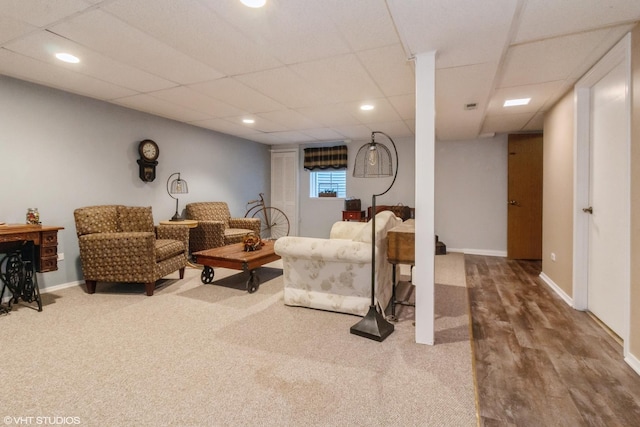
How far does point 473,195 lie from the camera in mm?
6082

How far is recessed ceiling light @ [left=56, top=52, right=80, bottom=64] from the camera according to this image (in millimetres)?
2754

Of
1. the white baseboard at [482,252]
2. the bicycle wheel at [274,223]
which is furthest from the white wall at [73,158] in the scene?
the white baseboard at [482,252]

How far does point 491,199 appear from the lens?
597cm

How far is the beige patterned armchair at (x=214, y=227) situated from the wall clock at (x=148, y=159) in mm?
811

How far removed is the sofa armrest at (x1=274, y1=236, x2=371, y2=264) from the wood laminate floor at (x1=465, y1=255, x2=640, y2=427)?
106 cm

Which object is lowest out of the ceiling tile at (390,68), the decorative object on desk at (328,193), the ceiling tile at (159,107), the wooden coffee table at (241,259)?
the wooden coffee table at (241,259)

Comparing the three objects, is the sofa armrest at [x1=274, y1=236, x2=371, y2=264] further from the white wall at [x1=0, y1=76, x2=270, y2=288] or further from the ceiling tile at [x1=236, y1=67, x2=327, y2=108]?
the white wall at [x1=0, y1=76, x2=270, y2=288]

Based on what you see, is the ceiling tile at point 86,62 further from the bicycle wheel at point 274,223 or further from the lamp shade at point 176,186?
the bicycle wheel at point 274,223

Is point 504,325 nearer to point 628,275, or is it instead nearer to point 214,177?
point 628,275

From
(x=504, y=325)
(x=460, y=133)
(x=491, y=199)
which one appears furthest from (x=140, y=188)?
(x=491, y=199)

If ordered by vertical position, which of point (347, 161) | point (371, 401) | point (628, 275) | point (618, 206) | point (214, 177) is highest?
point (347, 161)

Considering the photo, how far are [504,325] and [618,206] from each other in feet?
4.16

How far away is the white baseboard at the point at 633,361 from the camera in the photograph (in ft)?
6.53

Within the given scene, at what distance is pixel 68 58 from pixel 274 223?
16.9ft
